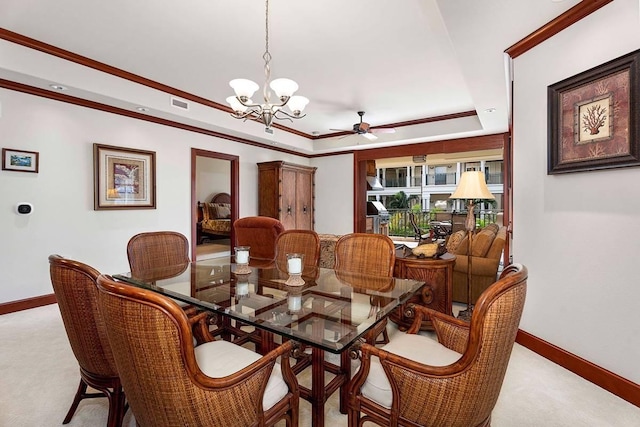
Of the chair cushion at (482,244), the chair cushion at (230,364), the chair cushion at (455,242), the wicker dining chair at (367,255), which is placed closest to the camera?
the chair cushion at (230,364)

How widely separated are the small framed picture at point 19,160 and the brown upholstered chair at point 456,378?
4101 mm

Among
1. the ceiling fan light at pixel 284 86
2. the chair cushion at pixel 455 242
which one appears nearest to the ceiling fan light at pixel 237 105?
the ceiling fan light at pixel 284 86

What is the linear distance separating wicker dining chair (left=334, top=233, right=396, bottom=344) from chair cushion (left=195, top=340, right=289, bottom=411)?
113cm

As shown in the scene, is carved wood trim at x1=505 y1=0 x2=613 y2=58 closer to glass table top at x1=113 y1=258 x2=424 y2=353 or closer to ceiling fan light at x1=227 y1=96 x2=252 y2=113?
glass table top at x1=113 y1=258 x2=424 y2=353

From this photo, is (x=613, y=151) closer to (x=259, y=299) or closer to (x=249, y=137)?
(x=259, y=299)

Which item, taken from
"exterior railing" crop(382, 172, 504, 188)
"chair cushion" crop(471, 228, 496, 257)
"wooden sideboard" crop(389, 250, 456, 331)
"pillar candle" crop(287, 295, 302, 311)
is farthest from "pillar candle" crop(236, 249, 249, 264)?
"exterior railing" crop(382, 172, 504, 188)

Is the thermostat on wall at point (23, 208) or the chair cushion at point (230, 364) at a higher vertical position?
the thermostat on wall at point (23, 208)

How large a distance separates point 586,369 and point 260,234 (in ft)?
10.2

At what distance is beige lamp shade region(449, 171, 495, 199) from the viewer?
114 inches

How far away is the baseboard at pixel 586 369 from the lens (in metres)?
1.82

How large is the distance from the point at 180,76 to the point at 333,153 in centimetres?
402

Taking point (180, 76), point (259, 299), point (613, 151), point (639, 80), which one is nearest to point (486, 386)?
point (259, 299)

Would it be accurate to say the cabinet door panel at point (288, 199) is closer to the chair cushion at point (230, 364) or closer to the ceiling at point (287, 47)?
the ceiling at point (287, 47)

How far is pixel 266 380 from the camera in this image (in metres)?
1.18
